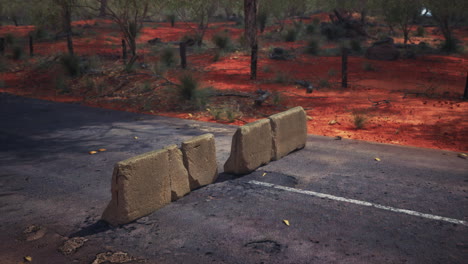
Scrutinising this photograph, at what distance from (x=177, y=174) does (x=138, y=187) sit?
26.6 inches

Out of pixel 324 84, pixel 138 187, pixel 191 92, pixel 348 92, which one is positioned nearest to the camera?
pixel 138 187

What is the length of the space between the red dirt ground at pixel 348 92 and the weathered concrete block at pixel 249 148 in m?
3.26

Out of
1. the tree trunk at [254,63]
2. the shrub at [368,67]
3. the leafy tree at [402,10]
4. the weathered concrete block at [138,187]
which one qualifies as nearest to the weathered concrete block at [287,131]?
the weathered concrete block at [138,187]

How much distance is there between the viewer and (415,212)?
187 inches

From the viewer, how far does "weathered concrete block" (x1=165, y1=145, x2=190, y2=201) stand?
4988 mm

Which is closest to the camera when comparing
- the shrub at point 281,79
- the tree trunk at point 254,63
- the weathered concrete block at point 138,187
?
the weathered concrete block at point 138,187

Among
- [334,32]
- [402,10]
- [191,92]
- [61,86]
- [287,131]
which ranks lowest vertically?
[287,131]

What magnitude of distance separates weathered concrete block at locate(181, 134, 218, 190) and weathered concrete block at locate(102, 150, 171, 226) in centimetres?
45

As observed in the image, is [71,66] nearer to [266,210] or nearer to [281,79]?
[281,79]

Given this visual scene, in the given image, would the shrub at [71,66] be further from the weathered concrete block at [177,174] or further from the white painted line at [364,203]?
the white painted line at [364,203]

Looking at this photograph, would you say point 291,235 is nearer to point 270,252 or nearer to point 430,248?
point 270,252

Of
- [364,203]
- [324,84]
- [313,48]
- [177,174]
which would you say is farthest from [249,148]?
[313,48]

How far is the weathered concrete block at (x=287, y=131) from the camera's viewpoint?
6629 mm

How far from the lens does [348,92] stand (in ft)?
46.5
